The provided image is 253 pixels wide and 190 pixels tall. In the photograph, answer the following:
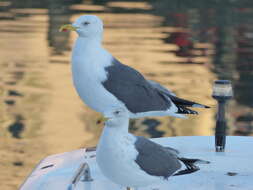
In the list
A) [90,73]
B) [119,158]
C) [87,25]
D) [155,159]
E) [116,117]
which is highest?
[87,25]

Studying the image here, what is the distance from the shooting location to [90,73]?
5.90 m

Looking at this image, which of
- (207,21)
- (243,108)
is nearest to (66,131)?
(243,108)

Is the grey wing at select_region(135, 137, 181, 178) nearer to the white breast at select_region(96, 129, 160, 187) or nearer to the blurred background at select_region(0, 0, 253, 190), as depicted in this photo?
the white breast at select_region(96, 129, 160, 187)

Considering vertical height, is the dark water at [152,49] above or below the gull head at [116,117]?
below

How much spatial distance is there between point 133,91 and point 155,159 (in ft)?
3.31

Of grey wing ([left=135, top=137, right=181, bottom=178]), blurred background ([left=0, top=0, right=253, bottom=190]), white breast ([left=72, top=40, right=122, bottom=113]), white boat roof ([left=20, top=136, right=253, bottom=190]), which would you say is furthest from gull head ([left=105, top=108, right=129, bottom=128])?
blurred background ([left=0, top=0, right=253, bottom=190])

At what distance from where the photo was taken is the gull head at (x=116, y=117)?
4961mm

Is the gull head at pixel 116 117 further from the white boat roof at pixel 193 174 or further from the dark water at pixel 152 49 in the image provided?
the dark water at pixel 152 49

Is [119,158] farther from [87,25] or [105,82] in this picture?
[87,25]

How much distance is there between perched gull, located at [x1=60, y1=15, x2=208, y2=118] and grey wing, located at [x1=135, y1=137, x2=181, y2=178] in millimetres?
470

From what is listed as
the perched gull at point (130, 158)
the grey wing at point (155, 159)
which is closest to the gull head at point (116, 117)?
the perched gull at point (130, 158)

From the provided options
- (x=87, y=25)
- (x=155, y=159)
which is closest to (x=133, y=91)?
(x=87, y=25)

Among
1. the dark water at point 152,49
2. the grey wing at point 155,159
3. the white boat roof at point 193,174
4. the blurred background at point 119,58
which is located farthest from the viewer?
the dark water at point 152,49

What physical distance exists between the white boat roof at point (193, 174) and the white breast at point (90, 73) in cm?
55
